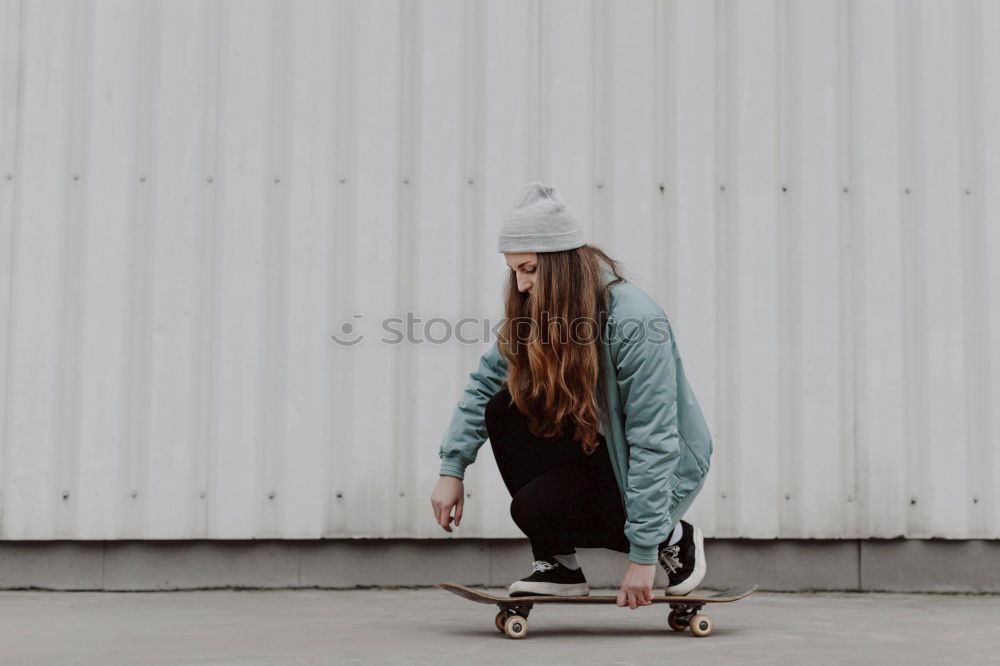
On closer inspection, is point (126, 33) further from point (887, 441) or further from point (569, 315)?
point (887, 441)

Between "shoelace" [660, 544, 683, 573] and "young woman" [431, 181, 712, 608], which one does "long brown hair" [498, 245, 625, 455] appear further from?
"shoelace" [660, 544, 683, 573]

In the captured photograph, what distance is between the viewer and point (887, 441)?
162 inches

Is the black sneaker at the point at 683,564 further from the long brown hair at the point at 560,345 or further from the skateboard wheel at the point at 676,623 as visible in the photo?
the long brown hair at the point at 560,345

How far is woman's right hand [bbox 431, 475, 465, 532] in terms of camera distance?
2.96 m

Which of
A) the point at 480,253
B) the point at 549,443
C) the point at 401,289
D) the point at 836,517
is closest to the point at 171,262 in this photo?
the point at 401,289

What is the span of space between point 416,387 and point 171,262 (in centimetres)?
99

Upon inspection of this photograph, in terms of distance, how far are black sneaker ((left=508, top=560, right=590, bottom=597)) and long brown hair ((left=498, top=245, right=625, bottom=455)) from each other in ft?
1.08

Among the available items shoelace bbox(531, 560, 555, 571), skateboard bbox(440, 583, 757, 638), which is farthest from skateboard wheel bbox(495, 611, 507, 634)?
shoelace bbox(531, 560, 555, 571)

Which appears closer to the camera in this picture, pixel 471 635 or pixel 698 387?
pixel 471 635

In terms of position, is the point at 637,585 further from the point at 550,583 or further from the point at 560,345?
the point at 560,345

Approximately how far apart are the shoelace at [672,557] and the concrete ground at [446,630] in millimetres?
190

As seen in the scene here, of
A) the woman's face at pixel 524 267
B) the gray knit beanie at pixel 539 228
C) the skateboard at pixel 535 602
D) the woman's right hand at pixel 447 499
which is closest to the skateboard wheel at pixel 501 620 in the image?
the skateboard at pixel 535 602

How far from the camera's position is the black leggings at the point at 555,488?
2922 millimetres

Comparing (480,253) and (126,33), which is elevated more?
(126,33)
